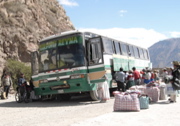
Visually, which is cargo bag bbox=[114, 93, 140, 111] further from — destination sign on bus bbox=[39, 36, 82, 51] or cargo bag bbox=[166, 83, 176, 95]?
destination sign on bus bbox=[39, 36, 82, 51]

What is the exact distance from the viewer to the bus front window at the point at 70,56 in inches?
517

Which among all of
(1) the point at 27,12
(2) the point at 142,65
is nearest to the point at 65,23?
(1) the point at 27,12

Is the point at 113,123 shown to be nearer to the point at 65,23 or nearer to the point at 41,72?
the point at 41,72

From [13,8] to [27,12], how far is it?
196 cm

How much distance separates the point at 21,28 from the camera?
28.9 m

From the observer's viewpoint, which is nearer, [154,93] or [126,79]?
[154,93]

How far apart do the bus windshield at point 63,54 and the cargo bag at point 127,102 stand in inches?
147

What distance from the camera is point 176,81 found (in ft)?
39.1

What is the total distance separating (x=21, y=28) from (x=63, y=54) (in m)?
16.7

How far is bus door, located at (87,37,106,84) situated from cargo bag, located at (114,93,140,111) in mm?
3348

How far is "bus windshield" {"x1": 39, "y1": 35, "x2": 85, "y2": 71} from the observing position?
13.2 meters

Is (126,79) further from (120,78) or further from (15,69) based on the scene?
(15,69)

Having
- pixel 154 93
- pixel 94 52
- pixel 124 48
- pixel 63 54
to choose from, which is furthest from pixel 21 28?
pixel 154 93

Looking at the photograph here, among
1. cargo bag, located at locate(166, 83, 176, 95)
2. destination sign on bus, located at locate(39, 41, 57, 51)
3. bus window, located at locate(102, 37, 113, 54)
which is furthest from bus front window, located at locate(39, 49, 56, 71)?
cargo bag, located at locate(166, 83, 176, 95)
